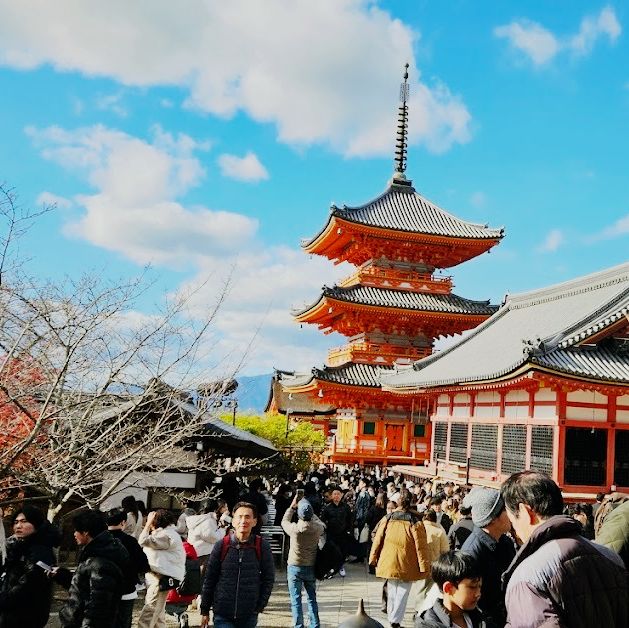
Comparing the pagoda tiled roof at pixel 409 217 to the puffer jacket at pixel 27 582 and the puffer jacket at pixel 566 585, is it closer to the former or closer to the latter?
the puffer jacket at pixel 27 582

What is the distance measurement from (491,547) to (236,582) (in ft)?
6.71

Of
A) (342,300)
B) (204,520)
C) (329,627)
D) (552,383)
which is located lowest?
(329,627)

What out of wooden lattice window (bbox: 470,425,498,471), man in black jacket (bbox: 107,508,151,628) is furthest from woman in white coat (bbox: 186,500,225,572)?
wooden lattice window (bbox: 470,425,498,471)

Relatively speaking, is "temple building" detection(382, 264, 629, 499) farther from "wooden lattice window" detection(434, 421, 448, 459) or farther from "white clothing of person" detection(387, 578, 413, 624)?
"white clothing of person" detection(387, 578, 413, 624)

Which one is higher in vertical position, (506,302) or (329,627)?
(506,302)

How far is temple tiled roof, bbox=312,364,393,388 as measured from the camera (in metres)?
27.2

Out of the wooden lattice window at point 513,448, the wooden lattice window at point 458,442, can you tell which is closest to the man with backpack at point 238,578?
the wooden lattice window at point 513,448

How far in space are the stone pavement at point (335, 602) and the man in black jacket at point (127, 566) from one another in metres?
3.02

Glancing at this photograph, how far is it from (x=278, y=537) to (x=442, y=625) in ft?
34.5

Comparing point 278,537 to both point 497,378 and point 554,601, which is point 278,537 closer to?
point 497,378

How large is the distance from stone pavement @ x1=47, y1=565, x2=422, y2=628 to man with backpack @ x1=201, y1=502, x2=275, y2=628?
2.60 metres

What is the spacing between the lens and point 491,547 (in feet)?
14.1

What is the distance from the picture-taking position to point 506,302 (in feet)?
89.9

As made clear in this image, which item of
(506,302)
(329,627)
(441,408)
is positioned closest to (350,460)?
(441,408)
